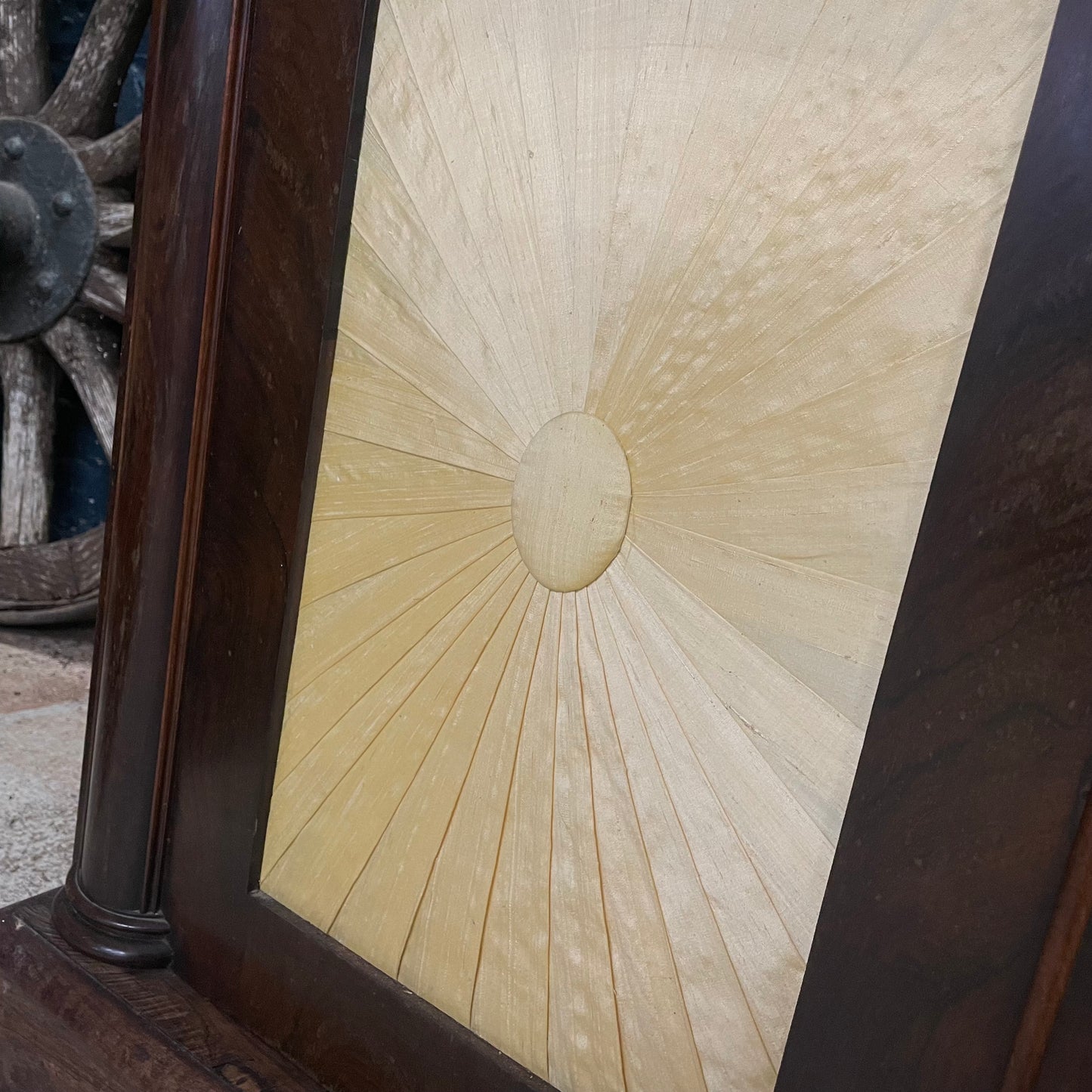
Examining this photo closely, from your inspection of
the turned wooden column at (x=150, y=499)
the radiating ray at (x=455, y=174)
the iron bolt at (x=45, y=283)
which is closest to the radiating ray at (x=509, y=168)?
the radiating ray at (x=455, y=174)

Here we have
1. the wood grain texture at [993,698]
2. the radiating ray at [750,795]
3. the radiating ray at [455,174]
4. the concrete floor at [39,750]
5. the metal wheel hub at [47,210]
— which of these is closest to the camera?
the wood grain texture at [993,698]

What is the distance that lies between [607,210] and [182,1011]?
75 cm

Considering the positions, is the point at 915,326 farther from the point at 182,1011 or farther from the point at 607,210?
the point at 182,1011

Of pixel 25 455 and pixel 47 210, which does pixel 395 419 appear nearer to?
pixel 47 210

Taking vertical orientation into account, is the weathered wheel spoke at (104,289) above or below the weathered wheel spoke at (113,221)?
below

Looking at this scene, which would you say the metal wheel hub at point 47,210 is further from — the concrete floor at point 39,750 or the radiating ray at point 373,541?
the radiating ray at point 373,541

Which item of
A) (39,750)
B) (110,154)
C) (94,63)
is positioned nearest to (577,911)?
(39,750)

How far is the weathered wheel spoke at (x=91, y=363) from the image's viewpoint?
2084mm

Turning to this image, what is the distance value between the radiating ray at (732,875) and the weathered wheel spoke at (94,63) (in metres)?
1.83

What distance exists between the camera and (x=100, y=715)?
3.26 feet

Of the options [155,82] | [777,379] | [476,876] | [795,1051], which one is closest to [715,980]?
[795,1051]

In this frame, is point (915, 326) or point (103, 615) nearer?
point (915, 326)

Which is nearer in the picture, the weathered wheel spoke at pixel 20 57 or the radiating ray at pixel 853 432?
the radiating ray at pixel 853 432

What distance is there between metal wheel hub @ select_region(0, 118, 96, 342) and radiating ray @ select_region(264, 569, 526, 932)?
1.46 meters
